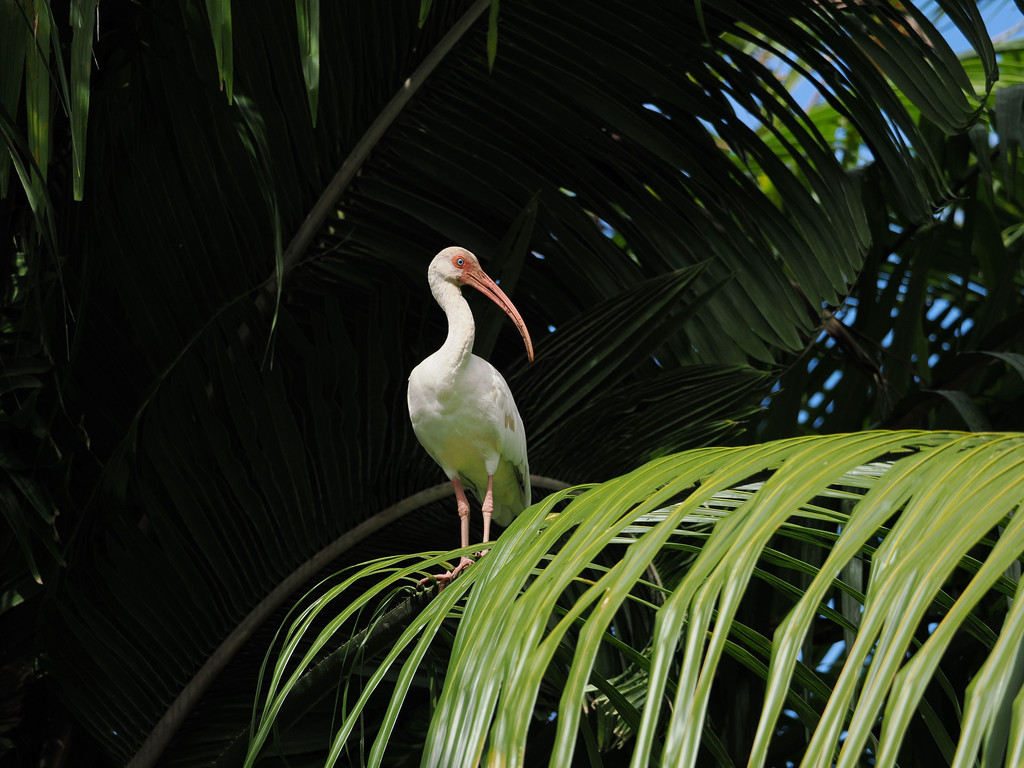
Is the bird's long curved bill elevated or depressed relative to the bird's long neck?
elevated

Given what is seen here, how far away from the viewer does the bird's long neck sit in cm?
306

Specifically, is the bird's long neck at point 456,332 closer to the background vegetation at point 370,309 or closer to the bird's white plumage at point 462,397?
the bird's white plumage at point 462,397

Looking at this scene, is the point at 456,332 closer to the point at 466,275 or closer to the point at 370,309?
the point at 466,275

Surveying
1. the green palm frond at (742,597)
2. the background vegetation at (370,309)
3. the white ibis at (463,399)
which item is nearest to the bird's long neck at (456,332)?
the white ibis at (463,399)

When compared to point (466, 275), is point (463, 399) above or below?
below

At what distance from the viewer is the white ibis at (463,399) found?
3.05 metres

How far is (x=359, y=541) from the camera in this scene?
3.16 m

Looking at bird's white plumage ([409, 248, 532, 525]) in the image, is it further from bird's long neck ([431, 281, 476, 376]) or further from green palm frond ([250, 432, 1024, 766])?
green palm frond ([250, 432, 1024, 766])

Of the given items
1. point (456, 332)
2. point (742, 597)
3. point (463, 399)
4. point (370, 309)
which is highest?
point (370, 309)

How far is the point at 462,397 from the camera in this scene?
3.07 m

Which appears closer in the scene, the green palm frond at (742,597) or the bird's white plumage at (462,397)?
the green palm frond at (742,597)

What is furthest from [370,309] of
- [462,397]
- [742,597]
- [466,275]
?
[742,597]

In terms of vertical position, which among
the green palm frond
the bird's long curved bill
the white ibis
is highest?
the bird's long curved bill

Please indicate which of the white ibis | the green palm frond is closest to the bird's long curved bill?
the white ibis
